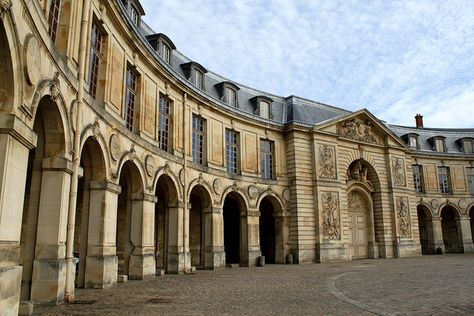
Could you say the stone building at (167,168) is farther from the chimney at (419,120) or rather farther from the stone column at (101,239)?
the chimney at (419,120)

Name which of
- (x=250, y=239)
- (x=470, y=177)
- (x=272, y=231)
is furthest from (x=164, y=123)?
(x=470, y=177)

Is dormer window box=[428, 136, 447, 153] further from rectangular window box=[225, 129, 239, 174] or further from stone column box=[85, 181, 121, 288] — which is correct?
stone column box=[85, 181, 121, 288]

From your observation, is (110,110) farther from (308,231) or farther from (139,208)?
(308,231)

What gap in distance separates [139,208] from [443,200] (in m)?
26.7

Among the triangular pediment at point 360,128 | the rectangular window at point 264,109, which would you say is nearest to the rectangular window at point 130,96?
the rectangular window at point 264,109

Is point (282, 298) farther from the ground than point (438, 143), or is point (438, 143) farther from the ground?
point (438, 143)

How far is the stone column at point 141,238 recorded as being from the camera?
41.4 ft

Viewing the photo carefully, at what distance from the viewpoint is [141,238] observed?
12844mm

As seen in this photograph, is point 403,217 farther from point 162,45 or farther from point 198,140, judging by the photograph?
point 162,45

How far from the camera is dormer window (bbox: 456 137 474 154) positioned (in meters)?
32.8

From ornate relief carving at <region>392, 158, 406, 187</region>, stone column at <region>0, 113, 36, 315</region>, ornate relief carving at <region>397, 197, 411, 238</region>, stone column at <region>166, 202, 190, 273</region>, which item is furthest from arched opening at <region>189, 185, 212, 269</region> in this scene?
ornate relief carving at <region>392, 158, 406, 187</region>

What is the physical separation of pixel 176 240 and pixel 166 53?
757 centimetres

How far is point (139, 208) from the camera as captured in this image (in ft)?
42.9

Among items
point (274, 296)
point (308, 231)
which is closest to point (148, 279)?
point (274, 296)
